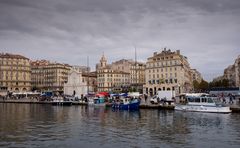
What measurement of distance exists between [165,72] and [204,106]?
49833 mm

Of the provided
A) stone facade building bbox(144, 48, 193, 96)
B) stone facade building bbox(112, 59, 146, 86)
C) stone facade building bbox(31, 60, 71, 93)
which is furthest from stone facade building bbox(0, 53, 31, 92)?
stone facade building bbox(144, 48, 193, 96)

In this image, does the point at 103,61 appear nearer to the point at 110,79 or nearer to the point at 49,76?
the point at 110,79

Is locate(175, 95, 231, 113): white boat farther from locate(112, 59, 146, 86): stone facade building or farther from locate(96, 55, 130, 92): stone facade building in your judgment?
locate(112, 59, 146, 86): stone facade building

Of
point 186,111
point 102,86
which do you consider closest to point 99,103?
point 186,111

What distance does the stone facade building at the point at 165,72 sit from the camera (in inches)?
4001

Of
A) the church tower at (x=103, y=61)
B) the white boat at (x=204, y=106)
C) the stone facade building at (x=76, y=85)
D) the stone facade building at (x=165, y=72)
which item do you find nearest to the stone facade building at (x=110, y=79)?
the church tower at (x=103, y=61)

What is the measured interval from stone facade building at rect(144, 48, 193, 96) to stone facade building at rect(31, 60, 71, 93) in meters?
57.6

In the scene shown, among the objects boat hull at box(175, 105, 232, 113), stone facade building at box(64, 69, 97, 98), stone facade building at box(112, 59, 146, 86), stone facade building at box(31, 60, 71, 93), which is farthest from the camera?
stone facade building at box(112, 59, 146, 86)

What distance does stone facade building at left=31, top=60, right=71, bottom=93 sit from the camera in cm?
15225

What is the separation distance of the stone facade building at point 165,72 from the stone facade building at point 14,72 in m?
65.5

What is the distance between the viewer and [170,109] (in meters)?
61.2

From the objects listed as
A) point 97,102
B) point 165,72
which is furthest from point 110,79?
point 97,102

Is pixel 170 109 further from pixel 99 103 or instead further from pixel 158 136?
pixel 158 136

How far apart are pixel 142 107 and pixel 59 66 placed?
93816 millimetres
